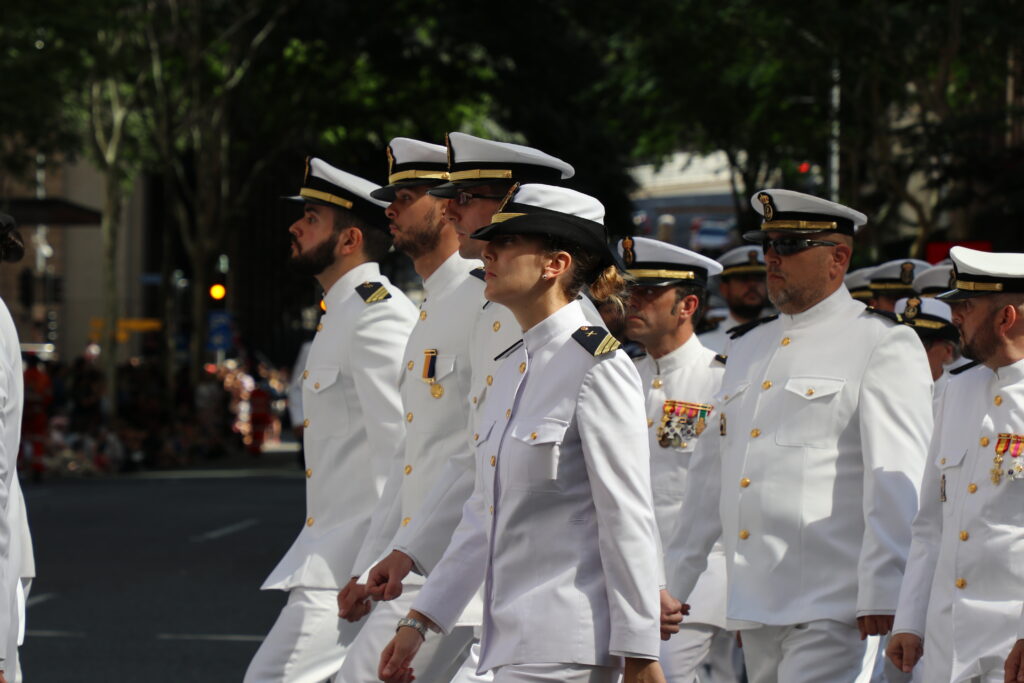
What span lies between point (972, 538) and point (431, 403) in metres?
1.67

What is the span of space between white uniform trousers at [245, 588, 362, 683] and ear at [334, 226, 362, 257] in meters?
1.28

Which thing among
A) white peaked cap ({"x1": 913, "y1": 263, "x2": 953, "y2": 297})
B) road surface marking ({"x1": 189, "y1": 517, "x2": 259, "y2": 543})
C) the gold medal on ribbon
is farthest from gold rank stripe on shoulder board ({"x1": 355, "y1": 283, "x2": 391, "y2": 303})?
road surface marking ({"x1": 189, "y1": 517, "x2": 259, "y2": 543})

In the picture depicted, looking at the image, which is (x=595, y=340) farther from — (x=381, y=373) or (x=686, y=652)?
(x=686, y=652)

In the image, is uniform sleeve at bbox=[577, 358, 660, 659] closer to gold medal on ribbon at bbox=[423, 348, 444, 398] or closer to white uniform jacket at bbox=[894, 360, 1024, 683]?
white uniform jacket at bbox=[894, 360, 1024, 683]

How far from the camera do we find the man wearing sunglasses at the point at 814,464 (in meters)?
5.70

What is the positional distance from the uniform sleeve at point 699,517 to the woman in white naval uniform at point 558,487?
1.88 meters

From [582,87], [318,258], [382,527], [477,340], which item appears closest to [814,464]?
[477,340]

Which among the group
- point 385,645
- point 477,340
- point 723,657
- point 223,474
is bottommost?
point 223,474

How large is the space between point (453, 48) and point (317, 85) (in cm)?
331

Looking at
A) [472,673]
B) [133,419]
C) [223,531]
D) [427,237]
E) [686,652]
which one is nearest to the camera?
[472,673]

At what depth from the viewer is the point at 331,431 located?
253 inches

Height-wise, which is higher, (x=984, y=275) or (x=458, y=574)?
(x=984, y=275)

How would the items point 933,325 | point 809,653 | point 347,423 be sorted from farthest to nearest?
1. point 933,325
2. point 347,423
3. point 809,653

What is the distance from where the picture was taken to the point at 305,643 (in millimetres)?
6031
